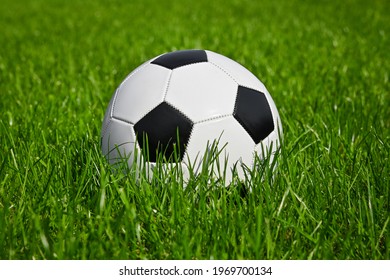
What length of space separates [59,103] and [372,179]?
2731 millimetres

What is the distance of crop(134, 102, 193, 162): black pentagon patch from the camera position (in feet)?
7.89

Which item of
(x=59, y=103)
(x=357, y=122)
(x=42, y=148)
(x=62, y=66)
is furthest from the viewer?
(x=62, y=66)

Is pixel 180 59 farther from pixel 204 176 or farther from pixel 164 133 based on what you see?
pixel 204 176

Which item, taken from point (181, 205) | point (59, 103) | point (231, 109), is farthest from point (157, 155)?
point (59, 103)

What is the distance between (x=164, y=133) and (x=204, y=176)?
30cm

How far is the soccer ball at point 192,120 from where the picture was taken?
2.41 m

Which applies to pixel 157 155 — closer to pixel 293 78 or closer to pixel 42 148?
pixel 42 148

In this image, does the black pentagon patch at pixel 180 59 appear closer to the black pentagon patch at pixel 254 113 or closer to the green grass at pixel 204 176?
the black pentagon patch at pixel 254 113

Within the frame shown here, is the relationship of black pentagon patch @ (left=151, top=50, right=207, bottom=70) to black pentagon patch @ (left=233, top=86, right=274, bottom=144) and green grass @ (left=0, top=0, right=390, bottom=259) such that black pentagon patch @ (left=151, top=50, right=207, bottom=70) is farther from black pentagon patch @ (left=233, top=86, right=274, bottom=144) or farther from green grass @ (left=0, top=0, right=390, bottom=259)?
green grass @ (left=0, top=0, right=390, bottom=259)

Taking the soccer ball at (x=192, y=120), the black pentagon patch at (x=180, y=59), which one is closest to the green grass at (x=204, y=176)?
the soccer ball at (x=192, y=120)

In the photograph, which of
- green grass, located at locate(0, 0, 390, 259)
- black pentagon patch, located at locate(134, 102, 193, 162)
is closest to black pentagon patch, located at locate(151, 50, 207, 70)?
black pentagon patch, located at locate(134, 102, 193, 162)

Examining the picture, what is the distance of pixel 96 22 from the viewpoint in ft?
31.4

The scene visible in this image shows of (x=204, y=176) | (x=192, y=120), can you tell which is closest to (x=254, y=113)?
(x=192, y=120)

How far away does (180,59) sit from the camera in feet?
8.91
